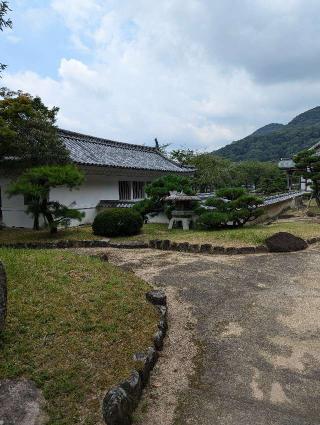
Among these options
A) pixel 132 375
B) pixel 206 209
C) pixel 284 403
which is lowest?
pixel 284 403

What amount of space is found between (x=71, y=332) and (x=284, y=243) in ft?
24.8

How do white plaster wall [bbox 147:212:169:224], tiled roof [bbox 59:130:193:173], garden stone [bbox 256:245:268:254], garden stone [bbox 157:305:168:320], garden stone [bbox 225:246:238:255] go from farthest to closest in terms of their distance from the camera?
tiled roof [bbox 59:130:193:173], white plaster wall [bbox 147:212:169:224], garden stone [bbox 256:245:268:254], garden stone [bbox 225:246:238:255], garden stone [bbox 157:305:168:320]

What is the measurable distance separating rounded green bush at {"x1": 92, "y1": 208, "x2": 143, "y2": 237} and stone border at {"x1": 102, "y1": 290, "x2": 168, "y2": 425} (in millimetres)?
7847

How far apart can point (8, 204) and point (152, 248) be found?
23.2 ft

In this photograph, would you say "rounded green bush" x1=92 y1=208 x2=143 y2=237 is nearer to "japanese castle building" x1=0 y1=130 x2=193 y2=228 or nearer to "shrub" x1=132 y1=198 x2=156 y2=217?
"shrub" x1=132 y1=198 x2=156 y2=217

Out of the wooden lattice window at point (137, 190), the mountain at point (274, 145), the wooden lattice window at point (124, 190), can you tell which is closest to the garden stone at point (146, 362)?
the wooden lattice window at point (124, 190)

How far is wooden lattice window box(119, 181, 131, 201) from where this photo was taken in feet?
61.3

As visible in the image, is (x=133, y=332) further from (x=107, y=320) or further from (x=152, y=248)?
(x=152, y=248)

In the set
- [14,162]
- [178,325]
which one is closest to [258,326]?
[178,325]

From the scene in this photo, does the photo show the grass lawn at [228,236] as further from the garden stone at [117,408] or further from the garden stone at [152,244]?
the garden stone at [117,408]

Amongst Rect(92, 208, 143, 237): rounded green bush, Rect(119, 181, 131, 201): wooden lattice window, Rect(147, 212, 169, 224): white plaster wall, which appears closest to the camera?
Rect(92, 208, 143, 237): rounded green bush

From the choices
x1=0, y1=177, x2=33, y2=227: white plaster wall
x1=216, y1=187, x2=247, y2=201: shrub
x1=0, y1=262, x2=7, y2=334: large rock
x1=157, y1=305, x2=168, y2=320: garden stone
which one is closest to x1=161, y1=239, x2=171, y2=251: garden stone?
x1=216, y1=187, x2=247, y2=201: shrub

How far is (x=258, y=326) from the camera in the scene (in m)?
5.16

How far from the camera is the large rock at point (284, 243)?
10086 millimetres
